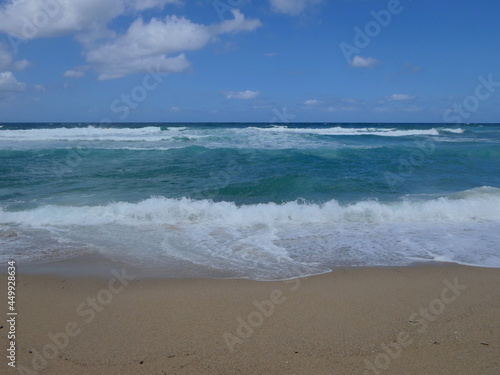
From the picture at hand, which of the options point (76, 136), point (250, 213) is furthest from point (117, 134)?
point (250, 213)

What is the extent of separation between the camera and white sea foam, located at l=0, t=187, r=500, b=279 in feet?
18.9

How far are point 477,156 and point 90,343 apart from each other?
21.5 meters

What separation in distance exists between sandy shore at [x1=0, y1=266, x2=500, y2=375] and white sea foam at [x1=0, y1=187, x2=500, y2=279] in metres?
0.76

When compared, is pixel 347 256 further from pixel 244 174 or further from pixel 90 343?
pixel 244 174

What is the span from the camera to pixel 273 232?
724cm

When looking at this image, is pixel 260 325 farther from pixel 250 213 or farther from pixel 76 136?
pixel 76 136

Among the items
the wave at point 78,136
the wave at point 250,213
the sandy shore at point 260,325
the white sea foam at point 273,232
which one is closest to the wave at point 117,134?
the wave at point 78,136

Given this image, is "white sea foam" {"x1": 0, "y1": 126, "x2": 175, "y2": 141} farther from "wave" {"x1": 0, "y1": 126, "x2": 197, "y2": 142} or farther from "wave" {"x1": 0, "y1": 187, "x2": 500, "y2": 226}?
"wave" {"x1": 0, "y1": 187, "x2": 500, "y2": 226}

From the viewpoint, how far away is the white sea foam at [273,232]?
5.76 meters

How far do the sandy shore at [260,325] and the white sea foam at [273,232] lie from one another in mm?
762

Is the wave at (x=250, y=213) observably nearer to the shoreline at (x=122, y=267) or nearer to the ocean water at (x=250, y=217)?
the ocean water at (x=250, y=217)

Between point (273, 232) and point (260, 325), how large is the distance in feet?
11.8

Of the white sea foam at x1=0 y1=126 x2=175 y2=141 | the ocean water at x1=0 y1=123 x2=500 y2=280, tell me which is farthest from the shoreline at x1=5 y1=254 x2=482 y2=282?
the white sea foam at x1=0 y1=126 x2=175 y2=141

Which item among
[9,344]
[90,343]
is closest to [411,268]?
[90,343]
